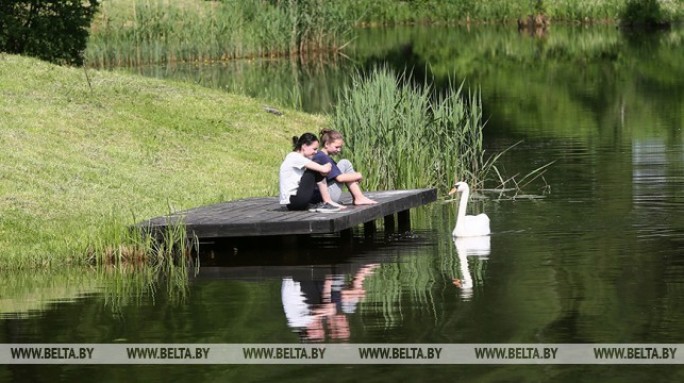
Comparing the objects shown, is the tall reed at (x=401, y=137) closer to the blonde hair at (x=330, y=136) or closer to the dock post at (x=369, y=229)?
the dock post at (x=369, y=229)

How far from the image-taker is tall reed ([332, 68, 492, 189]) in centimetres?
2216

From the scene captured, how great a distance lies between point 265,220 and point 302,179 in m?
1.06

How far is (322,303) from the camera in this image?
14.6 m

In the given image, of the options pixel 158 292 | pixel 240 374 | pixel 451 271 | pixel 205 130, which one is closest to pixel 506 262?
pixel 451 271

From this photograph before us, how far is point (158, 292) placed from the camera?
51.1ft

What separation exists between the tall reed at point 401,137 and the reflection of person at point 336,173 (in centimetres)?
309

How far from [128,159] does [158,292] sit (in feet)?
28.6

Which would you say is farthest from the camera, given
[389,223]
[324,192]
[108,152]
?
[108,152]

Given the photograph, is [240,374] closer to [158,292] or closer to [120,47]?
[158,292]

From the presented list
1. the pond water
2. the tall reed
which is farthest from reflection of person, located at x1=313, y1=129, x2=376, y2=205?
the tall reed

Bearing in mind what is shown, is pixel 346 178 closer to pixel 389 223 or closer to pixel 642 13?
pixel 389 223

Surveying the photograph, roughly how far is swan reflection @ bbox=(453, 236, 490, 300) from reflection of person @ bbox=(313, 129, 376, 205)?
130cm

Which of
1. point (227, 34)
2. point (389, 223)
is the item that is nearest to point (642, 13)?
point (227, 34)

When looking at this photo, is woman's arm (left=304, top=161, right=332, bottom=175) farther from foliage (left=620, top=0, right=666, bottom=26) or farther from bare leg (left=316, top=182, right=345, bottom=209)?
foliage (left=620, top=0, right=666, bottom=26)
